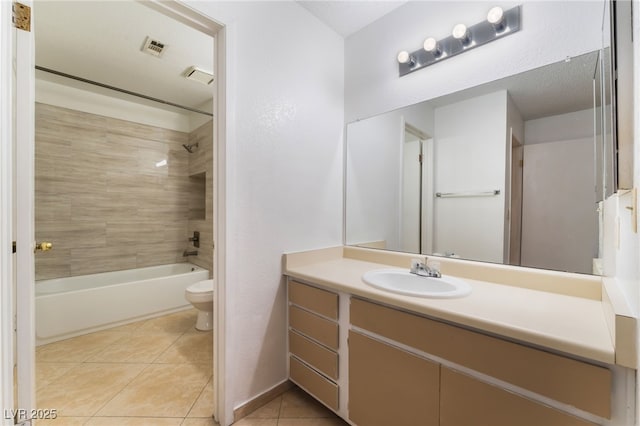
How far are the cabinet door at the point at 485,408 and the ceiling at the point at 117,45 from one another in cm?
268

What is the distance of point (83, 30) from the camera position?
6.45 ft

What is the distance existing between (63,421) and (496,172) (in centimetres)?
268

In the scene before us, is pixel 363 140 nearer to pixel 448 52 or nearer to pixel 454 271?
pixel 448 52

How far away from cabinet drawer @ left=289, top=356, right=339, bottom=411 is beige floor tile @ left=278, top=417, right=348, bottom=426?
0.38 ft

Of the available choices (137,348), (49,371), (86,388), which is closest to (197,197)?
(137,348)

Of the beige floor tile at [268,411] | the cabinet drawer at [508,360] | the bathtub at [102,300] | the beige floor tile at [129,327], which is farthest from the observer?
the beige floor tile at [129,327]

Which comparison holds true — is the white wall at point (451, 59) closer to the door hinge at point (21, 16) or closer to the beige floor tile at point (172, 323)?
the door hinge at point (21, 16)

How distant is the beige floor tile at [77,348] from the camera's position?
6.68 feet

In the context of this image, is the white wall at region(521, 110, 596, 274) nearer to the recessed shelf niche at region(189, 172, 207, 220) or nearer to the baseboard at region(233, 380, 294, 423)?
the baseboard at region(233, 380, 294, 423)

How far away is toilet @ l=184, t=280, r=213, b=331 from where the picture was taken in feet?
7.82

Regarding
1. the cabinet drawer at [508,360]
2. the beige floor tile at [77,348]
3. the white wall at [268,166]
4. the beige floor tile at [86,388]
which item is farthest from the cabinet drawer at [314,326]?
the beige floor tile at [77,348]

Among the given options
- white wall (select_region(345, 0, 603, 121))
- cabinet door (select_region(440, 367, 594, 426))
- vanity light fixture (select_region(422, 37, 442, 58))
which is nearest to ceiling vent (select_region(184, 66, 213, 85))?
white wall (select_region(345, 0, 603, 121))

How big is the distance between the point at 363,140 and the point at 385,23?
31.0 inches

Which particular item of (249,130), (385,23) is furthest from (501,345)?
(385,23)
